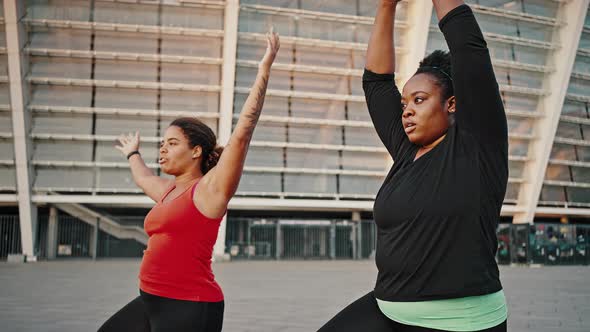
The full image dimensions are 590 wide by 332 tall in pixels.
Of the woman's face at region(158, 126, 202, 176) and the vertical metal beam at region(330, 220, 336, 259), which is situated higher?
the woman's face at region(158, 126, 202, 176)

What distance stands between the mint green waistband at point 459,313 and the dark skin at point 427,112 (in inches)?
21.3

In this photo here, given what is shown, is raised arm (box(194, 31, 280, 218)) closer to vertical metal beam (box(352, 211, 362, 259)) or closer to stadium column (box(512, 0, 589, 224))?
vertical metal beam (box(352, 211, 362, 259))

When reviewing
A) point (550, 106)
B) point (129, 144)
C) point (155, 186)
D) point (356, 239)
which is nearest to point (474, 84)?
point (155, 186)

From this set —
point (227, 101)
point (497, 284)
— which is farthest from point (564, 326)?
point (227, 101)

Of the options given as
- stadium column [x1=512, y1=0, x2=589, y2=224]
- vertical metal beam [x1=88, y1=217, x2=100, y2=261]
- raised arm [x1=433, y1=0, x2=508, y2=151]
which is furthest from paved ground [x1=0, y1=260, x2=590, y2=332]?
stadium column [x1=512, y1=0, x2=589, y2=224]

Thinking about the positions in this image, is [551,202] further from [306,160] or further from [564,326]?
[564,326]

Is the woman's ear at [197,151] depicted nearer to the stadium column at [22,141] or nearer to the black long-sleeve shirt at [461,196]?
the black long-sleeve shirt at [461,196]

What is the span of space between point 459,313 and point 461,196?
382 mm

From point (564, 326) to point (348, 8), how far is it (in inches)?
988

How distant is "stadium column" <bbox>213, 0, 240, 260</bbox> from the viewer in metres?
26.2

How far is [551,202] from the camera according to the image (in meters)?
33.3

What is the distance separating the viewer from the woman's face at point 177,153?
2914 millimetres

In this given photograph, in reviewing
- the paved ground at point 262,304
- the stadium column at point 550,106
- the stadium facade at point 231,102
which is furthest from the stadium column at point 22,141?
the stadium column at point 550,106

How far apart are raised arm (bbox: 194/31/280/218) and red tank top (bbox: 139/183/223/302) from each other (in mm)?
67
